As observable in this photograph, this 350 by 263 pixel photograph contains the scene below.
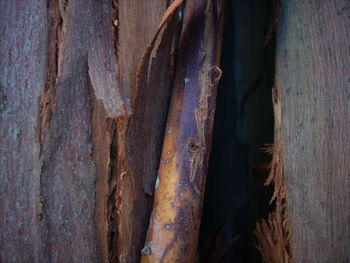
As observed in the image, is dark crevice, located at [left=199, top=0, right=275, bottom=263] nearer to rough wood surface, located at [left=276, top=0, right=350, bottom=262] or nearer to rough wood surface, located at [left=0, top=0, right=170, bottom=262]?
rough wood surface, located at [left=276, top=0, right=350, bottom=262]

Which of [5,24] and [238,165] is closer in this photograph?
[5,24]

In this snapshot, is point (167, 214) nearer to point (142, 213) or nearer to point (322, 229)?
point (142, 213)

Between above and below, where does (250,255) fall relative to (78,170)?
below

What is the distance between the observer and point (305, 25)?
0.75m

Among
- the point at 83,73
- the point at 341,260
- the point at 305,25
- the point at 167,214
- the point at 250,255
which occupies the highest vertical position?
the point at 305,25

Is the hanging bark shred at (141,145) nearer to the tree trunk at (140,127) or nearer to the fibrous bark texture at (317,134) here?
the tree trunk at (140,127)

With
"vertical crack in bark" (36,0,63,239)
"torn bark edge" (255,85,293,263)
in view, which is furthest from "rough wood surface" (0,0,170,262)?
"torn bark edge" (255,85,293,263)

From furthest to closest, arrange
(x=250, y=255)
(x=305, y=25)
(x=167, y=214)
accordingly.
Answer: (x=250, y=255), (x=305, y=25), (x=167, y=214)

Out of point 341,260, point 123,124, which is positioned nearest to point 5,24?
point 123,124

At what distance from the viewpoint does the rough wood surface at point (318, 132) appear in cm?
70

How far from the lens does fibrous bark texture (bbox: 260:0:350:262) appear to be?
70 centimetres

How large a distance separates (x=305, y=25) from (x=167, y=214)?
0.52 m

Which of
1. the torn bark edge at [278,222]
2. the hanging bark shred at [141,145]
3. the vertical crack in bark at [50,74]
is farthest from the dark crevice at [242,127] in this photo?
the vertical crack in bark at [50,74]

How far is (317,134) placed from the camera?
2.36ft
